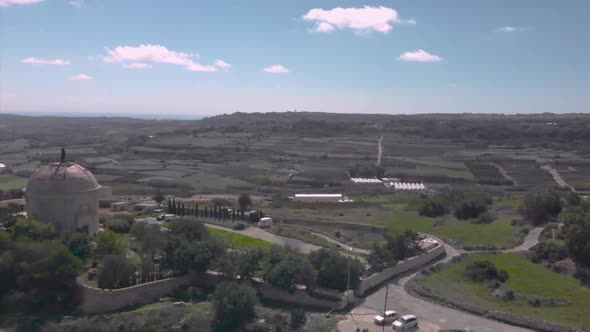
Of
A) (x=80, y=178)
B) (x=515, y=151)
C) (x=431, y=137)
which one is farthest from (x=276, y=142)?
(x=80, y=178)

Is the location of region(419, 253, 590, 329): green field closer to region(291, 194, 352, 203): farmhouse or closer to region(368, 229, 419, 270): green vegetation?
region(368, 229, 419, 270): green vegetation

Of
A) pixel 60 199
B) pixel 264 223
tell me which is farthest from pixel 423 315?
pixel 60 199

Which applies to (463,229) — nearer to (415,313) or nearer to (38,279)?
(415,313)

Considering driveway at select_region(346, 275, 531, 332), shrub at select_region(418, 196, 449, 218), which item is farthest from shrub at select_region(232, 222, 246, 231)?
driveway at select_region(346, 275, 531, 332)

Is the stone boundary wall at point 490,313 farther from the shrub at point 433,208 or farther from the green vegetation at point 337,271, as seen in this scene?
the shrub at point 433,208

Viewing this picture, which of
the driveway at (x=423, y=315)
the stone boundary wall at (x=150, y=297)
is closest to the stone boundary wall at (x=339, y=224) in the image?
the driveway at (x=423, y=315)

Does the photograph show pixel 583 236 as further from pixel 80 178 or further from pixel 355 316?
pixel 80 178
